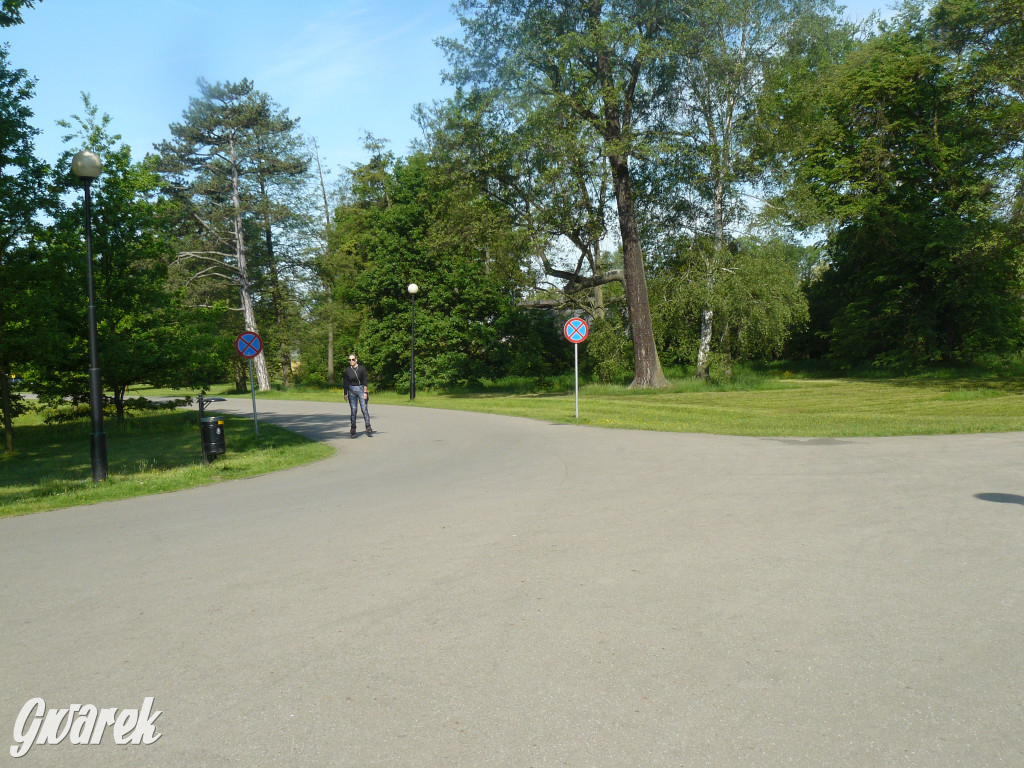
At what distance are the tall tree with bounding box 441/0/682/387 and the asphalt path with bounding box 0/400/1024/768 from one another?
70.3 ft

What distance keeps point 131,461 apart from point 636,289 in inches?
839

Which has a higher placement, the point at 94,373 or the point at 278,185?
the point at 278,185

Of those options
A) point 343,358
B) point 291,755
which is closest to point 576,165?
point 291,755

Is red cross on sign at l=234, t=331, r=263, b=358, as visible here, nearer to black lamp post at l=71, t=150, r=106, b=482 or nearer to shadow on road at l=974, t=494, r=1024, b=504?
black lamp post at l=71, t=150, r=106, b=482

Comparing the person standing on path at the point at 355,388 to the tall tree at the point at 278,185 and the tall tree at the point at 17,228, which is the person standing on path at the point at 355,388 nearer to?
the tall tree at the point at 17,228

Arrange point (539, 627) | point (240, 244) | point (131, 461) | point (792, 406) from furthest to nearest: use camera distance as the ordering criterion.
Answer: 1. point (240, 244)
2. point (792, 406)
3. point (131, 461)
4. point (539, 627)

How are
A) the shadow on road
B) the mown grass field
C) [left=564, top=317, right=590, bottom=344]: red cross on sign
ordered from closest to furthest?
the shadow on road → the mown grass field → [left=564, top=317, right=590, bottom=344]: red cross on sign

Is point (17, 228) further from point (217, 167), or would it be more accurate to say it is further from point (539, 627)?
point (217, 167)

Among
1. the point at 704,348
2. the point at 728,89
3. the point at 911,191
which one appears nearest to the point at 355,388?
the point at 704,348

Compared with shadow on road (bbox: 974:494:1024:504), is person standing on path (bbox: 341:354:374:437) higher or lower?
higher

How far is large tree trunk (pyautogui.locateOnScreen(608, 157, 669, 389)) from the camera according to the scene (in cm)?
3002

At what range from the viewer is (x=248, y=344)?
63.7 feet

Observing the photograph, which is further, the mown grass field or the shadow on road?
the mown grass field

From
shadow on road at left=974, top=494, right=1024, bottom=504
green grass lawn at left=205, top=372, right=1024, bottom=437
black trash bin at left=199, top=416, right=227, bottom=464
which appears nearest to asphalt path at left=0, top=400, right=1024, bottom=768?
shadow on road at left=974, top=494, right=1024, bottom=504
